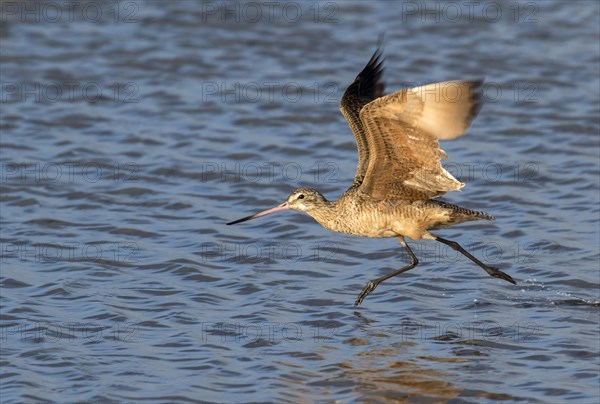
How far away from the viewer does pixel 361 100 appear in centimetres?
768

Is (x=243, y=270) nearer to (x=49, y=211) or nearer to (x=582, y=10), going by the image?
(x=49, y=211)

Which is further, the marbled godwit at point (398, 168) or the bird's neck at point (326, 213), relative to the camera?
the bird's neck at point (326, 213)

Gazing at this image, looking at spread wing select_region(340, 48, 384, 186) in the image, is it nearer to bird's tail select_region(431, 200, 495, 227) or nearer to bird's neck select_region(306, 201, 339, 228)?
bird's neck select_region(306, 201, 339, 228)

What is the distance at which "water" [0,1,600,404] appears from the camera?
6480 millimetres

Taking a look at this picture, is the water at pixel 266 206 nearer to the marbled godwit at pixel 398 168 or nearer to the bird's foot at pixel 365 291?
the bird's foot at pixel 365 291

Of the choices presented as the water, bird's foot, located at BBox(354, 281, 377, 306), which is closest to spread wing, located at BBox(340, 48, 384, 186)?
bird's foot, located at BBox(354, 281, 377, 306)

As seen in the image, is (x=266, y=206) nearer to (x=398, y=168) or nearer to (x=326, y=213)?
(x=326, y=213)

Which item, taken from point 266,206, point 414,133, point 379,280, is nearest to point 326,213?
point 379,280

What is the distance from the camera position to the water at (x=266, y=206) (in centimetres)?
648

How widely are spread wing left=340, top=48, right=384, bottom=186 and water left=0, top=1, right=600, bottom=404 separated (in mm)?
Result: 915

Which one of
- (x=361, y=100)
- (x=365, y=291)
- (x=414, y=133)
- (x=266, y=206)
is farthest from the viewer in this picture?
(x=266, y=206)

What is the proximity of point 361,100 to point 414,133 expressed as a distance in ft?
2.84

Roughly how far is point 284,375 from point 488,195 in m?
3.74

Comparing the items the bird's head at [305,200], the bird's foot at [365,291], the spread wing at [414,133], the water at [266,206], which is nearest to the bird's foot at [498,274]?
the water at [266,206]
